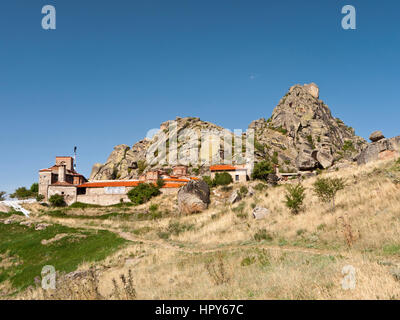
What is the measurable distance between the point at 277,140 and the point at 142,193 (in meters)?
76.4

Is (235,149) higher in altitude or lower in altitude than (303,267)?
higher

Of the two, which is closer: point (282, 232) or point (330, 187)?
point (282, 232)

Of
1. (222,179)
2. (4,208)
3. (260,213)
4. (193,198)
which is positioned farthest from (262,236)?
(4,208)

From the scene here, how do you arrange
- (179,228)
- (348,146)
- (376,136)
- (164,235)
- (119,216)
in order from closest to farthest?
(164,235) < (179,228) < (376,136) < (119,216) < (348,146)

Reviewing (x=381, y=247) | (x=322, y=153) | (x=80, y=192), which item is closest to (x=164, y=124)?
(x=80, y=192)

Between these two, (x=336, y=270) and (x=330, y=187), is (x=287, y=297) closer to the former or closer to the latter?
(x=336, y=270)

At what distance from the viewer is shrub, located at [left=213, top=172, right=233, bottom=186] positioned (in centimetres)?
6347

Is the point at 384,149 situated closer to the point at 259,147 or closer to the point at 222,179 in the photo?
the point at 222,179

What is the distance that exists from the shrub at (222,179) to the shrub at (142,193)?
46.4 ft

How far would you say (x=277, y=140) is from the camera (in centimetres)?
11756

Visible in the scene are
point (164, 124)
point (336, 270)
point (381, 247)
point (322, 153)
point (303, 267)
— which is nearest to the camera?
point (336, 270)
